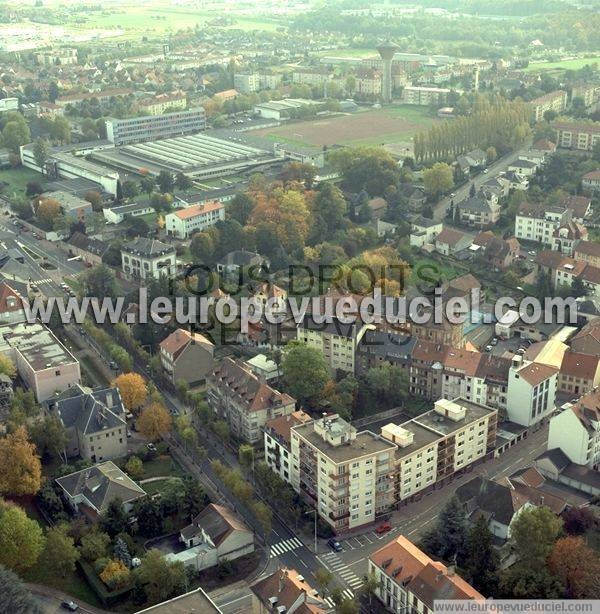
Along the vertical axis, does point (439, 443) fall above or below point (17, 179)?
below

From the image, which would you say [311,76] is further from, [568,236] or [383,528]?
[383,528]

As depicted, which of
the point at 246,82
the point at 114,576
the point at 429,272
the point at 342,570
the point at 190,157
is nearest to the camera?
the point at 114,576

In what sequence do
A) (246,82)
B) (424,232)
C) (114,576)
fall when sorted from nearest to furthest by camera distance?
(114,576) < (424,232) < (246,82)

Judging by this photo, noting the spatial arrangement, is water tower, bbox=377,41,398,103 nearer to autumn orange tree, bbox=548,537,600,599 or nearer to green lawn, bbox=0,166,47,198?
green lawn, bbox=0,166,47,198

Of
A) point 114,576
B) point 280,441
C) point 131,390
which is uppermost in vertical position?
point 131,390

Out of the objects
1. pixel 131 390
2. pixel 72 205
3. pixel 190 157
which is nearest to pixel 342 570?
pixel 131 390

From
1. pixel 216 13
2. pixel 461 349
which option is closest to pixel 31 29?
pixel 216 13

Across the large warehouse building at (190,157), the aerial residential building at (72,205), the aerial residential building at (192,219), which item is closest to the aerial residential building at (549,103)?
the large warehouse building at (190,157)

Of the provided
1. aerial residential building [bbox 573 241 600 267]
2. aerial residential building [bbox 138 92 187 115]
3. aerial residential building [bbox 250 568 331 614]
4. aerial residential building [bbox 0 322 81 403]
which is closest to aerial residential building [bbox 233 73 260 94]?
aerial residential building [bbox 138 92 187 115]

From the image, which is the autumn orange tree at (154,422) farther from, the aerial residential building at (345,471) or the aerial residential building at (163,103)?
the aerial residential building at (163,103)
